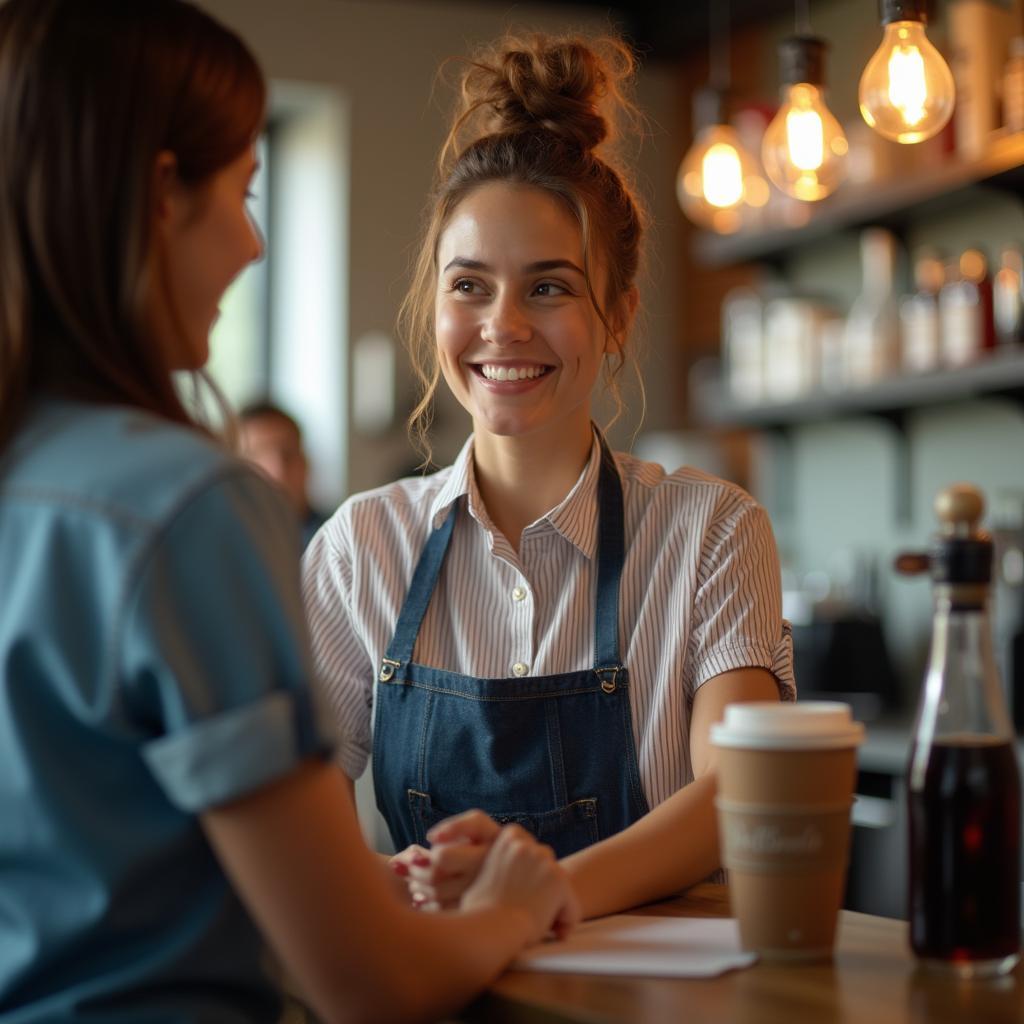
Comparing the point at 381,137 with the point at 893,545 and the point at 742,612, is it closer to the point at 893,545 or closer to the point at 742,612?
the point at 893,545

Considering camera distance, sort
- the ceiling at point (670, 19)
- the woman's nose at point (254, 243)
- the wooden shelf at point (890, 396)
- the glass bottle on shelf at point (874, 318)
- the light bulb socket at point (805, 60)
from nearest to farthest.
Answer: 1. the woman's nose at point (254, 243)
2. the light bulb socket at point (805, 60)
3. the wooden shelf at point (890, 396)
4. the glass bottle on shelf at point (874, 318)
5. the ceiling at point (670, 19)

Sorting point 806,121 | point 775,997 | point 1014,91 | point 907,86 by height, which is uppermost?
point 1014,91

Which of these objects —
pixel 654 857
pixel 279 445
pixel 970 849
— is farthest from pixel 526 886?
pixel 279 445

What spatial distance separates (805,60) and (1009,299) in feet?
4.15

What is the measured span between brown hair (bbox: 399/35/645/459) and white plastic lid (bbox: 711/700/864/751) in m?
0.83

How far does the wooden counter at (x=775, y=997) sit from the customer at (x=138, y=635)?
0.20 ft

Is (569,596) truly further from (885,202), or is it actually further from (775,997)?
(885,202)

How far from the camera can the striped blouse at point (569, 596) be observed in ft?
5.55

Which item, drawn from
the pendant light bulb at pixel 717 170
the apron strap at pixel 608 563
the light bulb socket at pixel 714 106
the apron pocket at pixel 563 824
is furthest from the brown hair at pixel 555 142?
the light bulb socket at pixel 714 106

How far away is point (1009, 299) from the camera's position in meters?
3.63

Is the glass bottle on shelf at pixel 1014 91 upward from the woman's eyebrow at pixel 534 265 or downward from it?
upward

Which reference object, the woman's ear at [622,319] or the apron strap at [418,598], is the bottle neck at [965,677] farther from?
the woman's ear at [622,319]

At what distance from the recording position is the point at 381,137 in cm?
538

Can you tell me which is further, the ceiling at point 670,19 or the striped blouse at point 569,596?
the ceiling at point 670,19
